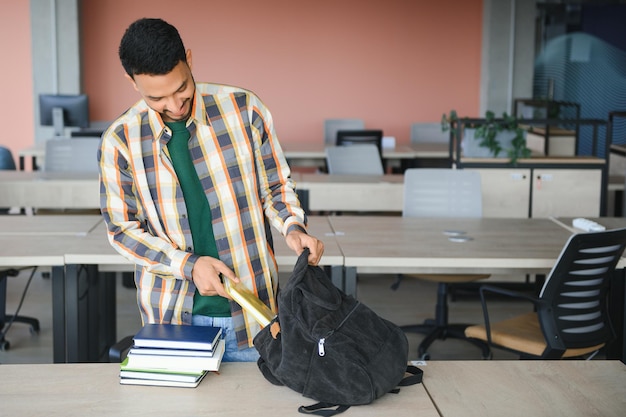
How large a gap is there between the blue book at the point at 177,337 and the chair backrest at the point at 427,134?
728 cm

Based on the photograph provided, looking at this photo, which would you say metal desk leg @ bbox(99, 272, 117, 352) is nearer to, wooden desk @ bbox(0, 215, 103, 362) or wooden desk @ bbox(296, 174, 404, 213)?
wooden desk @ bbox(0, 215, 103, 362)

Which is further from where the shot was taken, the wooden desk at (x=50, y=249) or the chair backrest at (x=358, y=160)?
the chair backrest at (x=358, y=160)

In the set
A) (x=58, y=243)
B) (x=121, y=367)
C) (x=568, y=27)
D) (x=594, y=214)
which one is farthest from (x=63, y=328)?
(x=568, y=27)

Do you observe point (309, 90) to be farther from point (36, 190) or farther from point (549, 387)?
point (549, 387)

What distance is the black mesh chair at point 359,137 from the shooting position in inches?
325

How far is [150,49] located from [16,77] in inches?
345

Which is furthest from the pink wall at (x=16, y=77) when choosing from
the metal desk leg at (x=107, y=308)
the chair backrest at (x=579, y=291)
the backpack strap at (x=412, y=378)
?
the backpack strap at (x=412, y=378)

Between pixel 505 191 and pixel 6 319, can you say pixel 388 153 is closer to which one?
pixel 505 191

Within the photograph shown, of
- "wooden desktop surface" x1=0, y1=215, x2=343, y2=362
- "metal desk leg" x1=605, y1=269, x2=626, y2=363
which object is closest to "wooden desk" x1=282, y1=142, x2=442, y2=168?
"wooden desktop surface" x1=0, y1=215, x2=343, y2=362

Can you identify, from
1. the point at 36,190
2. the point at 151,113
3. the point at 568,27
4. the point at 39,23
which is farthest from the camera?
the point at 568,27

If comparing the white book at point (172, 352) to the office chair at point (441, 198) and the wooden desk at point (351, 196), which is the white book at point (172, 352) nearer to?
the office chair at point (441, 198)

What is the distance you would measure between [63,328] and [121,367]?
5.44 ft

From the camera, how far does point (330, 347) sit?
76.7 inches

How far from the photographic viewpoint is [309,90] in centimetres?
1045
